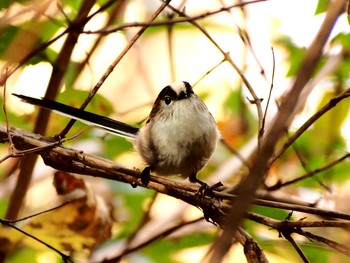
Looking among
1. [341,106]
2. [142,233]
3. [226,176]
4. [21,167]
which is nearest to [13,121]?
[21,167]

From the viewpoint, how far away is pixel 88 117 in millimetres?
1728

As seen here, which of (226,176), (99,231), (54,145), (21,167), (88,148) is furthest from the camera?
(88,148)

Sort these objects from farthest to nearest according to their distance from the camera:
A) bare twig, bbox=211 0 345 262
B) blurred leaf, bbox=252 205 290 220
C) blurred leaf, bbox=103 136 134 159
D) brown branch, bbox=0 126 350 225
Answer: blurred leaf, bbox=103 136 134 159
blurred leaf, bbox=252 205 290 220
brown branch, bbox=0 126 350 225
bare twig, bbox=211 0 345 262

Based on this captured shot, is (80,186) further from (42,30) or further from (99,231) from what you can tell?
(42,30)

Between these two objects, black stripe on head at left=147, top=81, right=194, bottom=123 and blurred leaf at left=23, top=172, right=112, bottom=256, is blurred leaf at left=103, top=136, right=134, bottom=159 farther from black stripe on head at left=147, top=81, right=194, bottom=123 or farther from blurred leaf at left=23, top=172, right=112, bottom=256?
blurred leaf at left=23, top=172, right=112, bottom=256

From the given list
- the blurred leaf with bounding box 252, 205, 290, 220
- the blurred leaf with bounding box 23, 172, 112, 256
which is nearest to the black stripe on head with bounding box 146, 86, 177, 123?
the blurred leaf with bounding box 23, 172, 112, 256

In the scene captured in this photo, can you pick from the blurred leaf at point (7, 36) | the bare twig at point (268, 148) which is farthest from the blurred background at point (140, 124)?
the bare twig at point (268, 148)

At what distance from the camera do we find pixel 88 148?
2512mm

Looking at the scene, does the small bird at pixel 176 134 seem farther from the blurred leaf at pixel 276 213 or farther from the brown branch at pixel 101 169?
the brown branch at pixel 101 169

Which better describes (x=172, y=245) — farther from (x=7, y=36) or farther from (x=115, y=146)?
(x=7, y=36)

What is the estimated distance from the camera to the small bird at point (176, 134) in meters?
1.89

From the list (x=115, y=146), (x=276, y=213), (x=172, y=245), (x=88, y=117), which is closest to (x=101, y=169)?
(x=88, y=117)

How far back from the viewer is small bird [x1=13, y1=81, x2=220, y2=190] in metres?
1.89

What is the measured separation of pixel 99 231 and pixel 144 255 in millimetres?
235
